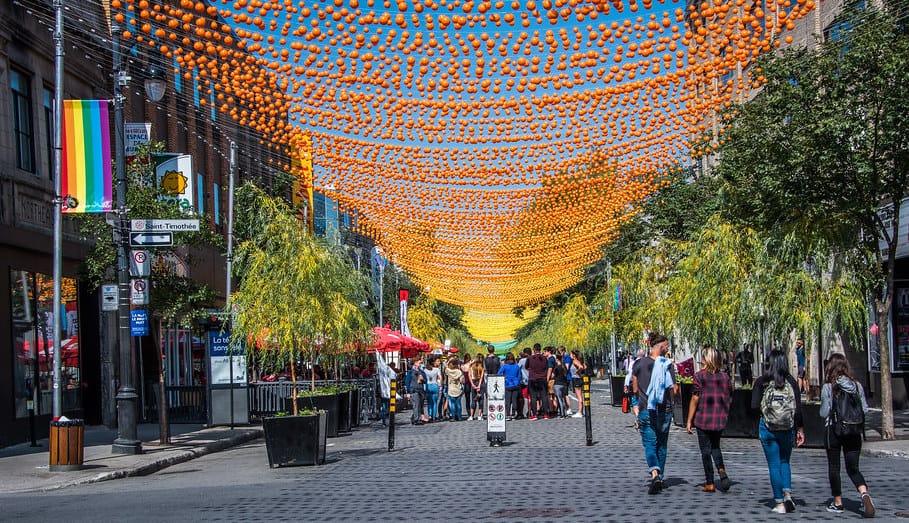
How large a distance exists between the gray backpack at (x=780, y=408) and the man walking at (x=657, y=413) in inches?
70.6

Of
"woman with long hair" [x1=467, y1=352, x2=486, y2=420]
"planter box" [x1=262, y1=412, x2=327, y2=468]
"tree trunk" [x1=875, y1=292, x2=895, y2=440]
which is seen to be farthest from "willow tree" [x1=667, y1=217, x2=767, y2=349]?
"planter box" [x1=262, y1=412, x2=327, y2=468]

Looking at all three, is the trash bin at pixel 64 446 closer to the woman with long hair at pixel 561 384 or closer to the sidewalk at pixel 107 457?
the sidewalk at pixel 107 457

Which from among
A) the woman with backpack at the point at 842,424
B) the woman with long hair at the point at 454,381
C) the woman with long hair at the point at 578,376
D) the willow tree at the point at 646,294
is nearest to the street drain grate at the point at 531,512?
the woman with backpack at the point at 842,424

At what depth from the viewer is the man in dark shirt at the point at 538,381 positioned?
31438mm

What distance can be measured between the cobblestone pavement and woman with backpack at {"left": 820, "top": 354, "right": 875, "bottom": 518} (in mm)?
401

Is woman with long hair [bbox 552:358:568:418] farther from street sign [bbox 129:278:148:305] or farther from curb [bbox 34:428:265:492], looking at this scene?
street sign [bbox 129:278:148:305]

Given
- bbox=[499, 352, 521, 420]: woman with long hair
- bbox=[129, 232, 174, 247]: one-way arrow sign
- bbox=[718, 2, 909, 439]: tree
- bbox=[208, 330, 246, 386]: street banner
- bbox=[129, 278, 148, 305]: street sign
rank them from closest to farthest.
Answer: bbox=[718, 2, 909, 439]: tree, bbox=[129, 232, 174, 247]: one-way arrow sign, bbox=[129, 278, 148, 305]: street sign, bbox=[208, 330, 246, 386]: street banner, bbox=[499, 352, 521, 420]: woman with long hair

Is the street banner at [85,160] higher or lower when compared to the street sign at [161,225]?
higher

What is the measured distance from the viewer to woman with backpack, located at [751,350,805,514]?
1205 centimetres

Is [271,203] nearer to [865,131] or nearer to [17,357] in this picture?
[17,357]

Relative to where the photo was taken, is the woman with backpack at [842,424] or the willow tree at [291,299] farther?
the willow tree at [291,299]

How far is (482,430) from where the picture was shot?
92.6ft

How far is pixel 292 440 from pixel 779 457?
9.29 metres

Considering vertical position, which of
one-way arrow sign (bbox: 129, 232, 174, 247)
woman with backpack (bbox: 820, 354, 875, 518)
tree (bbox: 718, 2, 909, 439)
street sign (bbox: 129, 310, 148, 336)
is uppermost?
tree (bbox: 718, 2, 909, 439)
